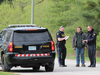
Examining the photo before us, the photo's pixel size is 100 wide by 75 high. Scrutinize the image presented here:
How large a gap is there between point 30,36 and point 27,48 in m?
0.46

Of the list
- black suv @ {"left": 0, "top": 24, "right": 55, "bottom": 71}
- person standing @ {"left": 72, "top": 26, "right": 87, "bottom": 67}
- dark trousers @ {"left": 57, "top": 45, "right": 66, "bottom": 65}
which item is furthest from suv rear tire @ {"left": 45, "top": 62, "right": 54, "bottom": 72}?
person standing @ {"left": 72, "top": 26, "right": 87, "bottom": 67}

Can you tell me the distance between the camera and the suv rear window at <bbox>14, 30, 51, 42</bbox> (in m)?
13.3

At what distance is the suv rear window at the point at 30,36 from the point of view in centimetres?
1334

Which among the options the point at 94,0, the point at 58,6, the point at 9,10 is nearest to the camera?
the point at 94,0

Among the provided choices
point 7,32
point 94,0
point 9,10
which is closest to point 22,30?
point 7,32

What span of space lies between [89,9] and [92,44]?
49.9 feet

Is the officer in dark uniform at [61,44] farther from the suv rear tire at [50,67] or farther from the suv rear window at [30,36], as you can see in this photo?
the suv rear window at [30,36]

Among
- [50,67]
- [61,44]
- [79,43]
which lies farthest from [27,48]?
[79,43]

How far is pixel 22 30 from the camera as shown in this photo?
13406mm

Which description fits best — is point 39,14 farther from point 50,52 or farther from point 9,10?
point 50,52

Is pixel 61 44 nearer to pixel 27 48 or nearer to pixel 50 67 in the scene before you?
pixel 50 67

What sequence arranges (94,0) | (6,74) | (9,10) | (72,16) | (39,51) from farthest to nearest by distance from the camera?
1. (9,10)
2. (72,16)
3. (94,0)
4. (39,51)
5. (6,74)

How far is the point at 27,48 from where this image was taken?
13.2 meters

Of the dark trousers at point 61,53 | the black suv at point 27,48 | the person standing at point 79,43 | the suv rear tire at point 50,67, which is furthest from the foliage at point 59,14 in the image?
the black suv at point 27,48
